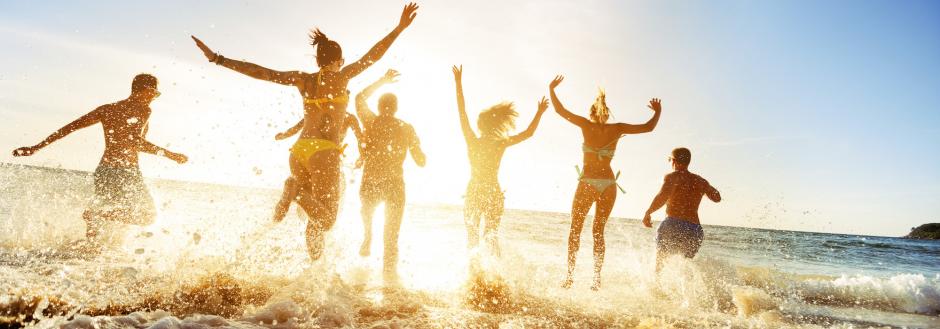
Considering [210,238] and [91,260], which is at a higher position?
[210,238]

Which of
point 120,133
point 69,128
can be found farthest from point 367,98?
point 69,128

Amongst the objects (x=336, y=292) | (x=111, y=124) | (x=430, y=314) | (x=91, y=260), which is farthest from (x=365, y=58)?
(x=91, y=260)

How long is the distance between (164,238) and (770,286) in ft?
38.1

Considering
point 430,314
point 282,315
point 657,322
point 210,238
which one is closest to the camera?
point 282,315

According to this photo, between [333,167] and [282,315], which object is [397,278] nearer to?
[333,167]

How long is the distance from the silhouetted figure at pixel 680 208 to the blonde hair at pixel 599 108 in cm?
111

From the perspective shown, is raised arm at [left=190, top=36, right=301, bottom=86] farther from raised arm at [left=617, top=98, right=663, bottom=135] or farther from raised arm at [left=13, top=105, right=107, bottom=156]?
raised arm at [left=617, top=98, right=663, bottom=135]

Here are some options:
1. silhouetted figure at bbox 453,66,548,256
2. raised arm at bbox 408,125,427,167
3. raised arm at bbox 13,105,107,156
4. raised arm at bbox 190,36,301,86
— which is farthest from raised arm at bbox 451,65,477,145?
raised arm at bbox 13,105,107,156

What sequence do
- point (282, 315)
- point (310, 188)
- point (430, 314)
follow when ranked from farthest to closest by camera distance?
point (310, 188), point (430, 314), point (282, 315)

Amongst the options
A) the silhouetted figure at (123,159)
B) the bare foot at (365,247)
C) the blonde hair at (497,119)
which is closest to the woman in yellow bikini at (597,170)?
the blonde hair at (497,119)

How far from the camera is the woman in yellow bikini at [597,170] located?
230 inches

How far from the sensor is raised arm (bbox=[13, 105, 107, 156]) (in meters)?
5.08

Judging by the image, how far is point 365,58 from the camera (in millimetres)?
4488

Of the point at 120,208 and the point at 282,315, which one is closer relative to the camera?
the point at 282,315
